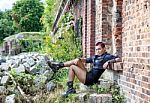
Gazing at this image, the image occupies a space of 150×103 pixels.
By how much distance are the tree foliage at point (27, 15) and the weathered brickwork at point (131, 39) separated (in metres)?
28.6

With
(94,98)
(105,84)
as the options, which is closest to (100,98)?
(94,98)

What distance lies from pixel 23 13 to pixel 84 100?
106ft

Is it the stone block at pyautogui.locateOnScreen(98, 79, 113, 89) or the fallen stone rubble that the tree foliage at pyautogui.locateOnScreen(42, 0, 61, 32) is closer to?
the fallen stone rubble

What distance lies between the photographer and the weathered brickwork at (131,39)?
5242 mm

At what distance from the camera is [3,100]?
9.30 m

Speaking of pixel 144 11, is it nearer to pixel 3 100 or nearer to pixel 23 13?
pixel 3 100

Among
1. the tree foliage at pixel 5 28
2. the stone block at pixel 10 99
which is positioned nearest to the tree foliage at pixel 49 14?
the stone block at pixel 10 99

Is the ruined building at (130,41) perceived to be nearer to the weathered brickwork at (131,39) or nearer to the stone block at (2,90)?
the weathered brickwork at (131,39)

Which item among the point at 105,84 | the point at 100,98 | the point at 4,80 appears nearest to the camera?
the point at 100,98

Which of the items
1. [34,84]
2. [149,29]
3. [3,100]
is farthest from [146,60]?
[34,84]

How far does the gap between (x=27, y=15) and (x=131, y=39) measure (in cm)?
3192

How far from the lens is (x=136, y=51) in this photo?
18.8 ft

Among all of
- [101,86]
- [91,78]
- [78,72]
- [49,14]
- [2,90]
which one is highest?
[49,14]

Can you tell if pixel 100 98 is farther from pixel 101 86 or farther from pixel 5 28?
pixel 5 28
